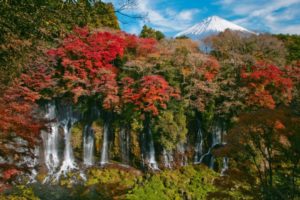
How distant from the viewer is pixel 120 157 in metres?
22.3

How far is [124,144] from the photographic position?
22.6 meters

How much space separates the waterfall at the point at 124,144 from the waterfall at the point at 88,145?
1.80 meters

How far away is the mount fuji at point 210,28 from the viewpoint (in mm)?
34978

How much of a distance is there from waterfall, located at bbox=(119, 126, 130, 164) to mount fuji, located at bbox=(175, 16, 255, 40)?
14111 millimetres

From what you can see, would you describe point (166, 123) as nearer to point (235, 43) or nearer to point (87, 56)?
point (87, 56)

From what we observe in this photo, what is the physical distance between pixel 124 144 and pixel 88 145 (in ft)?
7.28

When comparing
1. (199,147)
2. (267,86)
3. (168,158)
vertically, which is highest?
(267,86)

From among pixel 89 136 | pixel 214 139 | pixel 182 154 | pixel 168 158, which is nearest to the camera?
pixel 89 136

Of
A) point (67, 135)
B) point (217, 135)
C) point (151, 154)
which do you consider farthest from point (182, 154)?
point (67, 135)

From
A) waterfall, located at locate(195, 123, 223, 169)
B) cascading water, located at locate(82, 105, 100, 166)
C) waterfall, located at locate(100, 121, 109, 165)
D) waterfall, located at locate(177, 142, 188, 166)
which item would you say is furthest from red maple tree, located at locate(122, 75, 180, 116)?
waterfall, located at locate(195, 123, 223, 169)

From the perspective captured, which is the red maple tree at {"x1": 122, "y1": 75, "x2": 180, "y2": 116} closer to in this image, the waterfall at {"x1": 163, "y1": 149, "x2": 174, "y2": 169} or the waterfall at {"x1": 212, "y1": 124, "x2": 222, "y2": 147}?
the waterfall at {"x1": 163, "y1": 149, "x2": 174, "y2": 169}

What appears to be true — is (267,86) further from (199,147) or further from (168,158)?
(168,158)

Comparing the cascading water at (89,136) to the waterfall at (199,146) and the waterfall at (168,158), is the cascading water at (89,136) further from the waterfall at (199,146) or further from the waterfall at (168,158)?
the waterfall at (199,146)

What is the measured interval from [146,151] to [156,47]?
715cm
